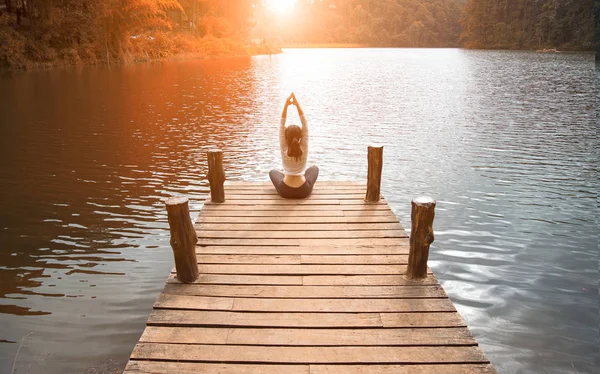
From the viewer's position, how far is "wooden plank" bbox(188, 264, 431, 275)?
180 inches

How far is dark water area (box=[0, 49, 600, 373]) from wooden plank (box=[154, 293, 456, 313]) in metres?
0.86

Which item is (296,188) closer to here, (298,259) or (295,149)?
(295,149)

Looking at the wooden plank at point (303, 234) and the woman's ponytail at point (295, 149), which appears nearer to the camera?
the wooden plank at point (303, 234)

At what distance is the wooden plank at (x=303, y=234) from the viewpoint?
5516mm

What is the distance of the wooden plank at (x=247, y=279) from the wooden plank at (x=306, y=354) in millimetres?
1003

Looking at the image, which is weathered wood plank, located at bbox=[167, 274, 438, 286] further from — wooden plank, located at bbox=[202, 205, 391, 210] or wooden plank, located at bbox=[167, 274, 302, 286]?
wooden plank, located at bbox=[202, 205, 391, 210]

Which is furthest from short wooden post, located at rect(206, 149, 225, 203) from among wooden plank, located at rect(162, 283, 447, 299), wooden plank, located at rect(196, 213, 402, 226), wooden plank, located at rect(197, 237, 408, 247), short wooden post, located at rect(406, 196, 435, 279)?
short wooden post, located at rect(406, 196, 435, 279)

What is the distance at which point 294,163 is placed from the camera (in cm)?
648

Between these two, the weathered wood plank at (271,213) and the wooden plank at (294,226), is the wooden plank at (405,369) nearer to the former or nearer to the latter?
the wooden plank at (294,226)

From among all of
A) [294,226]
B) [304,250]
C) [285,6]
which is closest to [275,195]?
[294,226]

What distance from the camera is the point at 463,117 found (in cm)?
1766

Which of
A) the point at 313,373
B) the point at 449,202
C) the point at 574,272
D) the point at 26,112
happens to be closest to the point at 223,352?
the point at 313,373

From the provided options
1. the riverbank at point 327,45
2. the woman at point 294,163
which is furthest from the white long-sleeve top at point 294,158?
the riverbank at point 327,45

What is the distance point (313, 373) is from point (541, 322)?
3.15 m
